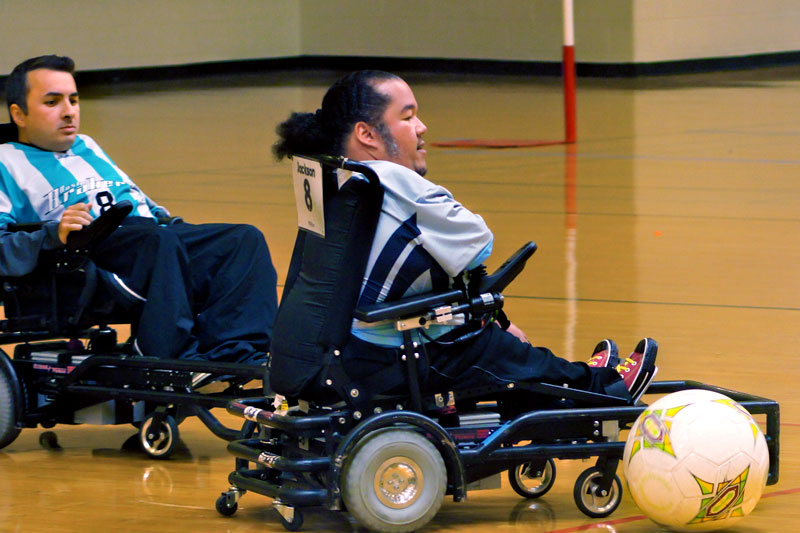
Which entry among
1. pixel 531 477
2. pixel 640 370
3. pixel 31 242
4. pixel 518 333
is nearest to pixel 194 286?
pixel 31 242

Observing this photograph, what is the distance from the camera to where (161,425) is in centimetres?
375

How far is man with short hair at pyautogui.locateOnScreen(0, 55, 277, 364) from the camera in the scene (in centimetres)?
374

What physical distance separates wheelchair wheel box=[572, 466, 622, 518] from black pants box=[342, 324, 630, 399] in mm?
220

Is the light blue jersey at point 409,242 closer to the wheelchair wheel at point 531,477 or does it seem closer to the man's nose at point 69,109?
the wheelchair wheel at point 531,477

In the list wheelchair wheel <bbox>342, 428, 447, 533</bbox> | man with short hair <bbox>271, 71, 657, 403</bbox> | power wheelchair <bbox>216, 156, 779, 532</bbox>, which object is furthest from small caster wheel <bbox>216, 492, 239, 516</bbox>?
wheelchair wheel <bbox>342, 428, 447, 533</bbox>

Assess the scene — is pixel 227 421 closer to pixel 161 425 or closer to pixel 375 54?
pixel 161 425

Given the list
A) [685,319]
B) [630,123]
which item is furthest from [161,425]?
[630,123]

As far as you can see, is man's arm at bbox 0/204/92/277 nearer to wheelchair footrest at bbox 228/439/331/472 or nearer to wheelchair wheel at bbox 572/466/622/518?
wheelchair footrest at bbox 228/439/331/472

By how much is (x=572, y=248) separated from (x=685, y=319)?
5.25ft

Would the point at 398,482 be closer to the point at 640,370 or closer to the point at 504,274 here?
the point at 504,274

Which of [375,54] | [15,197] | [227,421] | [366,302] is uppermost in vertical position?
[375,54]

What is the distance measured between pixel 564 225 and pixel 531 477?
4.28 m

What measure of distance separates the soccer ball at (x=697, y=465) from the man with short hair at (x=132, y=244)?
52.0 inches

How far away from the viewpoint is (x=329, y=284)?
10.0 feet
